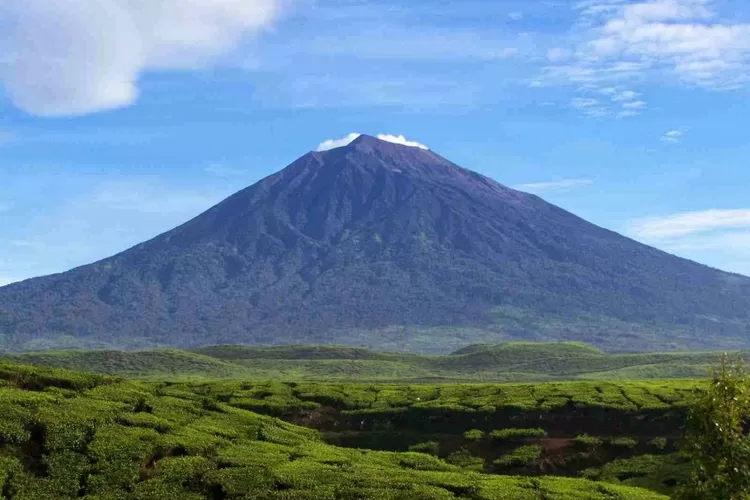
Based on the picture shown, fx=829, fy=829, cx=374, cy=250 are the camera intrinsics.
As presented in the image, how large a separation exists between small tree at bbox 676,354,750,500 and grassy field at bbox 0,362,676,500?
803cm

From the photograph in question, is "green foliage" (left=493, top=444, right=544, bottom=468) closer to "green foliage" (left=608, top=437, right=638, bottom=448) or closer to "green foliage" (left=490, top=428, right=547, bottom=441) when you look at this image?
"green foliage" (left=490, top=428, right=547, bottom=441)

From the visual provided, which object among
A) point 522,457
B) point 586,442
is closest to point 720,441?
point 522,457

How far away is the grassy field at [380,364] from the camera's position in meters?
132

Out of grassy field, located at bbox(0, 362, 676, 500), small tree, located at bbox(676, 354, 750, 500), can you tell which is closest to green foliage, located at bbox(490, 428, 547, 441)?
grassy field, located at bbox(0, 362, 676, 500)

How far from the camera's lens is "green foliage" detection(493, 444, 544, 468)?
3828 cm

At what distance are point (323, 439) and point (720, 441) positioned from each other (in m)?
24.6

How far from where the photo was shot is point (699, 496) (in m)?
21.3

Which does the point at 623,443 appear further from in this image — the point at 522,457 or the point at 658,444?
the point at 522,457

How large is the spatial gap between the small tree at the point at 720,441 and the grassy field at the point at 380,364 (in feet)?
322

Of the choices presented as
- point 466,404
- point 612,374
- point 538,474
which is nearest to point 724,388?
point 538,474

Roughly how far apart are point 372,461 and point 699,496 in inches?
595

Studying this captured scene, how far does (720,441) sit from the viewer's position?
21.4 m

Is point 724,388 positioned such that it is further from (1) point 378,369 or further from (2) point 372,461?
(1) point 378,369

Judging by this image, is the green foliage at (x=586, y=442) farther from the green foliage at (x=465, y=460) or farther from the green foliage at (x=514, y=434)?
the green foliage at (x=465, y=460)
